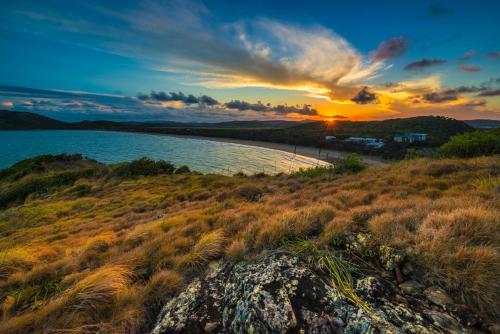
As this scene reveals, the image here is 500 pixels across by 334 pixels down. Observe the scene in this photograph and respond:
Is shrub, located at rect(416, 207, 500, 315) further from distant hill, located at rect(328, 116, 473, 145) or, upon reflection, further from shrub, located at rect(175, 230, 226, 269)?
distant hill, located at rect(328, 116, 473, 145)

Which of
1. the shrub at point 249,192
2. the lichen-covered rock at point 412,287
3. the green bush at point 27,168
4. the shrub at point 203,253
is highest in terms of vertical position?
the lichen-covered rock at point 412,287

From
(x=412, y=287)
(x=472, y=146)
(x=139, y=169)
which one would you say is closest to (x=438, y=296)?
(x=412, y=287)

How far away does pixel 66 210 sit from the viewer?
15.6 metres

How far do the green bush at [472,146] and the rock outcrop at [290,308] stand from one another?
19.2m

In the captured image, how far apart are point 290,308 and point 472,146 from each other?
70.2ft

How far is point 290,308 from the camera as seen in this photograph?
89.6 inches

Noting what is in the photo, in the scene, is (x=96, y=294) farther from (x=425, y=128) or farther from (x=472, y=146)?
(x=425, y=128)

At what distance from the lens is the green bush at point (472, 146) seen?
15291 mm

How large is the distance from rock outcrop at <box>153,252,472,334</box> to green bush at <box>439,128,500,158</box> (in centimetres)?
1919

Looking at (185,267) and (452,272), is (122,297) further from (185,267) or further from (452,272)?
(452,272)

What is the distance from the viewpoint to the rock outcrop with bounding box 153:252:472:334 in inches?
→ 82.4

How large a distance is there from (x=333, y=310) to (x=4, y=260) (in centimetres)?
772

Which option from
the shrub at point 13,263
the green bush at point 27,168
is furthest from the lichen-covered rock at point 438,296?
the green bush at point 27,168

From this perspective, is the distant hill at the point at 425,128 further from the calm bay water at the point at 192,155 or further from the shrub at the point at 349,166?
the shrub at the point at 349,166
